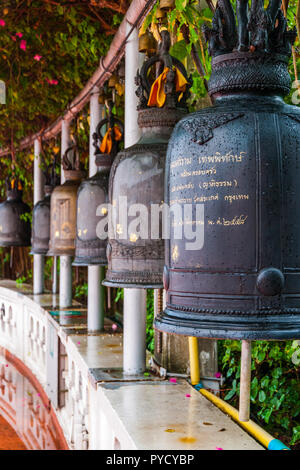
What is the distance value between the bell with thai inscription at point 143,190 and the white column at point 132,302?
1196mm

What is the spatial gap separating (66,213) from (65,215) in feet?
0.07

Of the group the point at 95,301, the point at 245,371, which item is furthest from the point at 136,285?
the point at 95,301

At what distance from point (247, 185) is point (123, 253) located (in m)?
1.03

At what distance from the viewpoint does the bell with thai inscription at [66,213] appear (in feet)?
16.0

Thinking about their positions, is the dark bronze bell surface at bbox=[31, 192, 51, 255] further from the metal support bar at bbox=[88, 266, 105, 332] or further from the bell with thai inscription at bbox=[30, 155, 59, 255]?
the metal support bar at bbox=[88, 266, 105, 332]

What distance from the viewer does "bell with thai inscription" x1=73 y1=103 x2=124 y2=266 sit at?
3705mm

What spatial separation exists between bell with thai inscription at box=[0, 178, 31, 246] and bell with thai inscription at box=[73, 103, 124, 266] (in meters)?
2.95

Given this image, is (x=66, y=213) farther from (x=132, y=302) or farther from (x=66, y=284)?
(x=66, y=284)

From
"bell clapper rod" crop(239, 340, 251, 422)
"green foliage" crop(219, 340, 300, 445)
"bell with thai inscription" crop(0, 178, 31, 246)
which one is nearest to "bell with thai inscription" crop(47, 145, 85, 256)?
"green foliage" crop(219, 340, 300, 445)

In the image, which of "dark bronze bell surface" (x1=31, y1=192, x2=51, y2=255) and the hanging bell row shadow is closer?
the hanging bell row shadow

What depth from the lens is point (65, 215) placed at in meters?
4.91

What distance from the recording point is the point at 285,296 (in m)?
1.73

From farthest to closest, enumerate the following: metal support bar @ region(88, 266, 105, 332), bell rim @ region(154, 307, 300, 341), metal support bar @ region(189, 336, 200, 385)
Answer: metal support bar @ region(88, 266, 105, 332) → metal support bar @ region(189, 336, 200, 385) → bell rim @ region(154, 307, 300, 341)
